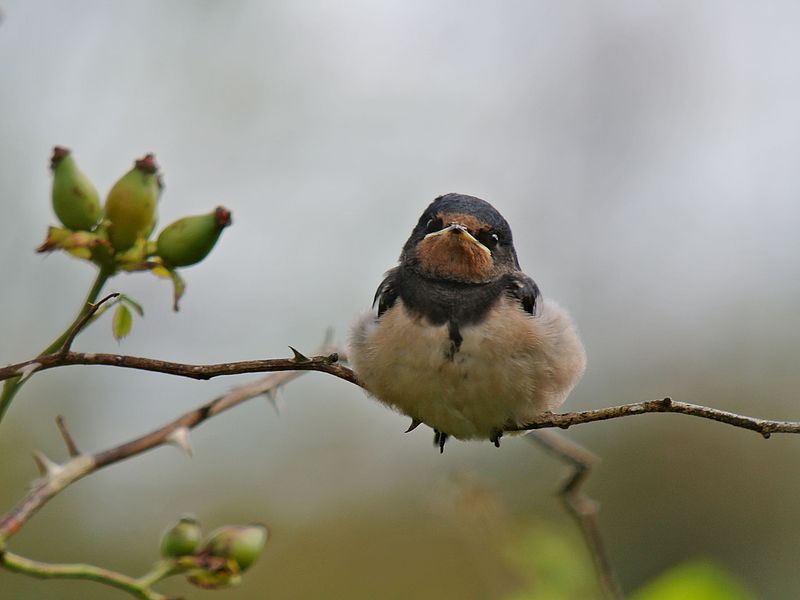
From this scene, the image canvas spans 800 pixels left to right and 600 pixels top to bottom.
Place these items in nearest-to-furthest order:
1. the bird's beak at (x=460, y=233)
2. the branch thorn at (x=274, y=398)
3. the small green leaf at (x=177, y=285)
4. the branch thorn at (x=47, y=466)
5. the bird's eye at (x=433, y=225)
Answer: the branch thorn at (x=47, y=466)
the small green leaf at (x=177, y=285)
the branch thorn at (x=274, y=398)
the bird's beak at (x=460, y=233)
the bird's eye at (x=433, y=225)

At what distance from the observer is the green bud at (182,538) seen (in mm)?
2025

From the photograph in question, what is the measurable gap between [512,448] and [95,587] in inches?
177


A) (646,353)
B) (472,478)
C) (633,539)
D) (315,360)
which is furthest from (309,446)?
(315,360)

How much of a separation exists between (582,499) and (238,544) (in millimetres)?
892

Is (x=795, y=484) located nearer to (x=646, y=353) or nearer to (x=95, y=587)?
(x=646, y=353)

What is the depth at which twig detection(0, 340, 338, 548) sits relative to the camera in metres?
1.60

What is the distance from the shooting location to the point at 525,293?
3.33 metres

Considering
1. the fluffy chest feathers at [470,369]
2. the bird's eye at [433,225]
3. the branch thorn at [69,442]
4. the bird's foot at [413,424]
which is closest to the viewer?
the branch thorn at [69,442]

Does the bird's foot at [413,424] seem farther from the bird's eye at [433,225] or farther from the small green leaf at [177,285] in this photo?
the small green leaf at [177,285]

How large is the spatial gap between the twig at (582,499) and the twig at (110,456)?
701 millimetres

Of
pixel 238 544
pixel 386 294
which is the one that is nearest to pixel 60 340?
pixel 238 544

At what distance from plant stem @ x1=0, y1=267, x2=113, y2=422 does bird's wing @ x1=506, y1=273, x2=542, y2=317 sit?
1.63 m

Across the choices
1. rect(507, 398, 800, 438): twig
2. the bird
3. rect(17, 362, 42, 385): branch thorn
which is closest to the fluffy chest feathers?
the bird

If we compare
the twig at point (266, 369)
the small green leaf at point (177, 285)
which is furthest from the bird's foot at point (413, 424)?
the small green leaf at point (177, 285)
